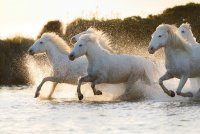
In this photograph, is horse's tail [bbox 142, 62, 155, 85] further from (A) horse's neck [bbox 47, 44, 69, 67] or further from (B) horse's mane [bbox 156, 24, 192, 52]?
(B) horse's mane [bbox 156, 24, 192, 52]

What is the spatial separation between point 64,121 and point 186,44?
4811 mm

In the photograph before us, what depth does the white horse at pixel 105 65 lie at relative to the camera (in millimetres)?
19484

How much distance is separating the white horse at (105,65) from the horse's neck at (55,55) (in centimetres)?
104

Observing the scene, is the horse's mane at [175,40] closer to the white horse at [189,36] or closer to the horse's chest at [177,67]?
the horse's chest at [177,67]

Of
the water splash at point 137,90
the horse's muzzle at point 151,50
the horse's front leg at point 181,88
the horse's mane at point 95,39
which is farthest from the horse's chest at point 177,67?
the horse's mane at point 95,39

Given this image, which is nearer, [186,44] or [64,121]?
[64,121]

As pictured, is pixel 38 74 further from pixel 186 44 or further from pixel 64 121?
pixel 64 121

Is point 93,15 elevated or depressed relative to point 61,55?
elevated


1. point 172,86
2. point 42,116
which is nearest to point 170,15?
point 172,86

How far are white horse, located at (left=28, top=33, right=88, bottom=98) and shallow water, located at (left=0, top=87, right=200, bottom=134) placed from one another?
2.76 feet

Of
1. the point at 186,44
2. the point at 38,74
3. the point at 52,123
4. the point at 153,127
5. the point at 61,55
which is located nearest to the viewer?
the point at 153,127

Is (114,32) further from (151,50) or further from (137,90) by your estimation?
(151,50)

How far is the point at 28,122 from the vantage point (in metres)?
15.1

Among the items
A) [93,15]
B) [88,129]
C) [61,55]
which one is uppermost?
[93,15]
